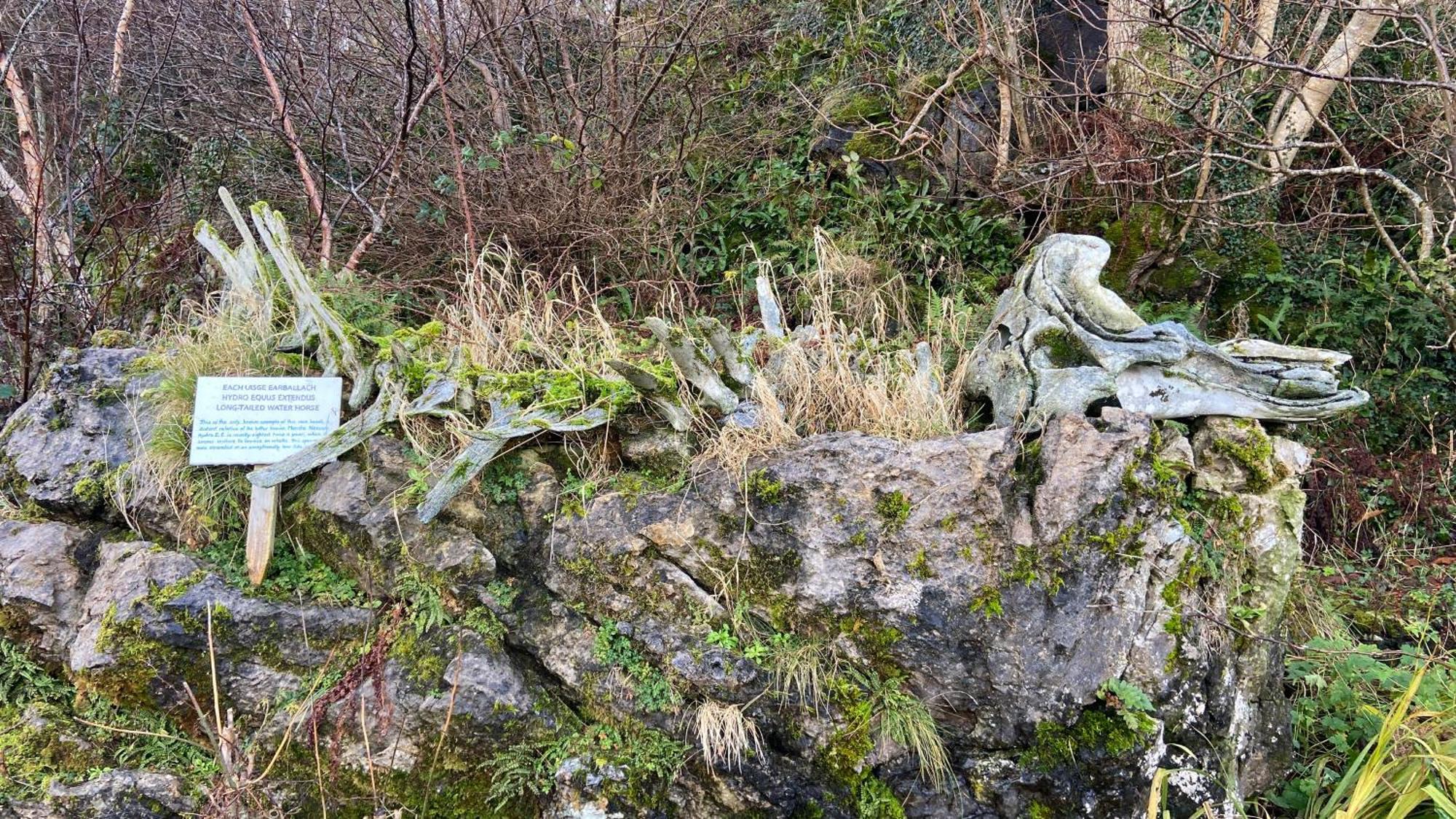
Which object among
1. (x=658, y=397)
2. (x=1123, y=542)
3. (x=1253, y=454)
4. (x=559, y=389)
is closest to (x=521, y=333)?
(x=559, y=389)

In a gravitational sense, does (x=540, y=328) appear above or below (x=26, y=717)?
above

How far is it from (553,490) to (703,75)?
5119mm

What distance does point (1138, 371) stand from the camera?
12.0 feet

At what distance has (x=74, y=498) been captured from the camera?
3879 millimetres

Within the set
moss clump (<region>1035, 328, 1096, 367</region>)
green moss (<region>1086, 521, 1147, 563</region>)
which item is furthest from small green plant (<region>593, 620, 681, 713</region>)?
moss clump (<region>1035, 328, 1096, 367</region>)

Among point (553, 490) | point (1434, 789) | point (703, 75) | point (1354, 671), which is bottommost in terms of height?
point (1354, 671)

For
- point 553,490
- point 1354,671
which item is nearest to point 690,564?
point 553,490

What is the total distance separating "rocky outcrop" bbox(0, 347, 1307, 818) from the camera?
3047 millimetres

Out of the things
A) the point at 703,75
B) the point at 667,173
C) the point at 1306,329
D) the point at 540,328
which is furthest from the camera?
the point at 703,75

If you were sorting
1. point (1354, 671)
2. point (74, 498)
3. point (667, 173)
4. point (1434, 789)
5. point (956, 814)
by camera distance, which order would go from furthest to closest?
point (667, 173)
point (74, 498)
point (1354, 671)
point (956, 814)
point (1434, 789)

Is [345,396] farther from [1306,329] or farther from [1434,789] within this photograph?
[1306,329]

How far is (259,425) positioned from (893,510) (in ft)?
10.1

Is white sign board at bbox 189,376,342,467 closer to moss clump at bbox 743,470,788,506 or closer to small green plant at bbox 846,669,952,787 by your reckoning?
moss clump at bbox 743,470,788,506

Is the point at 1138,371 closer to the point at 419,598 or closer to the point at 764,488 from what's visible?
the point at 764,488
